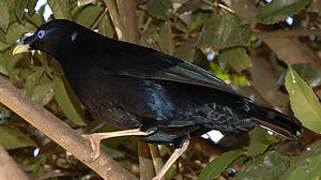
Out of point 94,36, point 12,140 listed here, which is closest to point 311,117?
point 94,36

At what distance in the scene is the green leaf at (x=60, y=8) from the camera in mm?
3193

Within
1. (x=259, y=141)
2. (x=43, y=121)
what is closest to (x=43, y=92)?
(x=43, y=121)

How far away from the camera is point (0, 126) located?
3.58 meters

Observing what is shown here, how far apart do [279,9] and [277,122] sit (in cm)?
71

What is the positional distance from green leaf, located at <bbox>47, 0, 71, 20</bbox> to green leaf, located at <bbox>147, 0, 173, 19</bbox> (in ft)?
1.79

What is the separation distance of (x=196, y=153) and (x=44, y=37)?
1629mm

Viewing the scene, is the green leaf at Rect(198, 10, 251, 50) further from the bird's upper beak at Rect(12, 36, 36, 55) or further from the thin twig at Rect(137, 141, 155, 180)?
the bird's upper beak at Rect(12, 36, 36, 55)

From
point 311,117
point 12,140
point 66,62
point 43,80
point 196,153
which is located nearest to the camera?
point 311,117

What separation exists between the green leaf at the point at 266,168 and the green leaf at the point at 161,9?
115 cm

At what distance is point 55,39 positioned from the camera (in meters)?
3.12

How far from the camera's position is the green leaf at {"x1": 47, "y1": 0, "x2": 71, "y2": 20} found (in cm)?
319

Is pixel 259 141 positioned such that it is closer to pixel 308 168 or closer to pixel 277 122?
pixel 277 122

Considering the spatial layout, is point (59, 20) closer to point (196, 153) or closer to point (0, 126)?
point (0, 126)

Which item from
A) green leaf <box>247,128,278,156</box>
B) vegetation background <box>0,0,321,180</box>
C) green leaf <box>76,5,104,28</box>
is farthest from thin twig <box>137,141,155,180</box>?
green leaf <box>76,5,104,28</box>
